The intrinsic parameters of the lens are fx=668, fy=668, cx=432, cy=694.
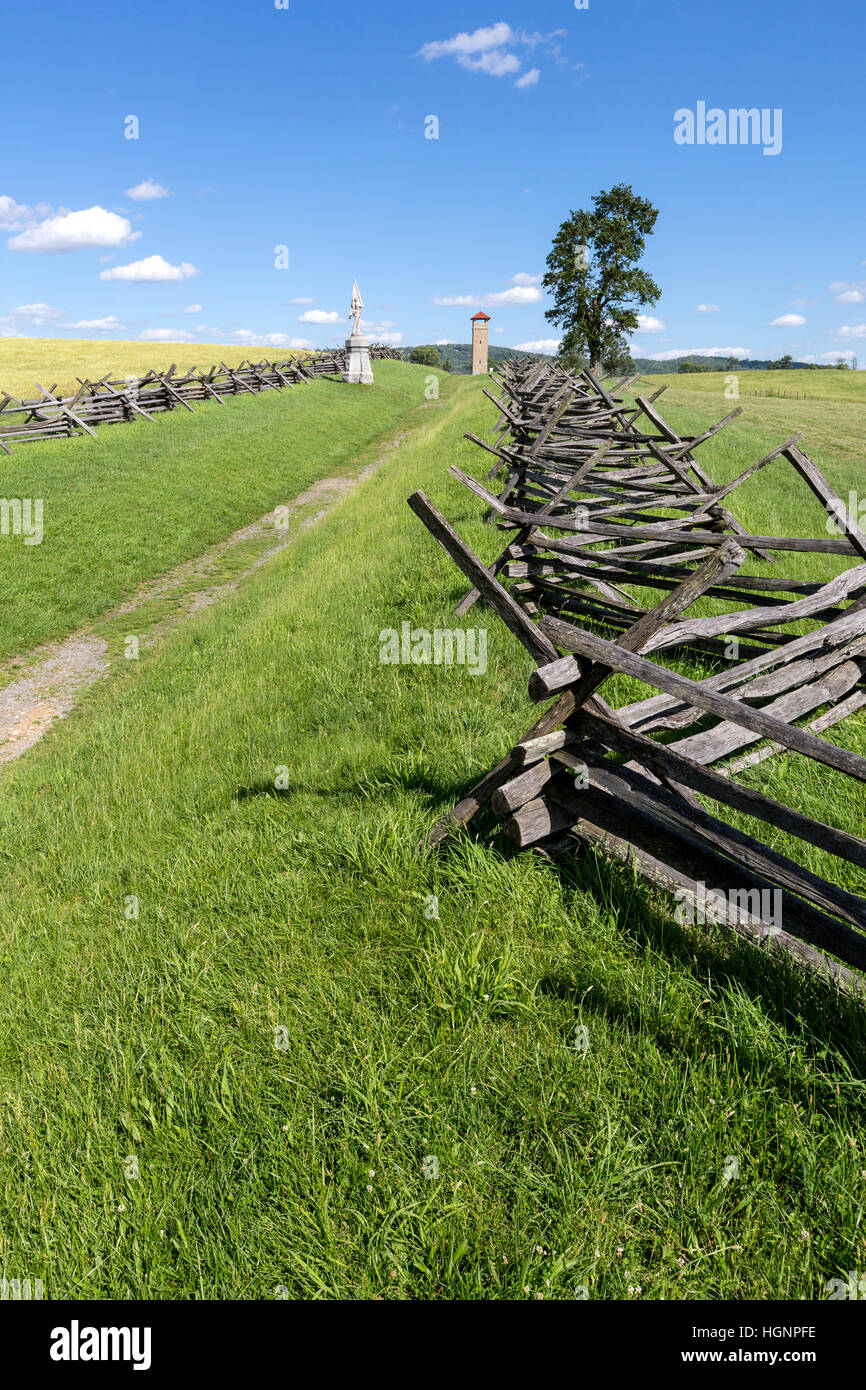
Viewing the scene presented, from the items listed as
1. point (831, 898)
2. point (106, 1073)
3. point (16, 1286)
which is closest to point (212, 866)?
point (106, 1073)

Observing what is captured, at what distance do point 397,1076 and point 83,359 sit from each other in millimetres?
53588

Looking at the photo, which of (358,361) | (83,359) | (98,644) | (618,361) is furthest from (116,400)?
(618,361)

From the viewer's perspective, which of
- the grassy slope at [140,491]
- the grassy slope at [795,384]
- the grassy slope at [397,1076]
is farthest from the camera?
the grassy slope at [795,384]

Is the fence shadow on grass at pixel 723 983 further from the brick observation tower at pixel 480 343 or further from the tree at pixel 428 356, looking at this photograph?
the tree at pixel 428 356

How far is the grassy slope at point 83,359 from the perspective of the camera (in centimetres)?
3544

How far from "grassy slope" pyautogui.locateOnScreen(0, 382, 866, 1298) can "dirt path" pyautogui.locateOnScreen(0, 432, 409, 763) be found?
374 centimetres

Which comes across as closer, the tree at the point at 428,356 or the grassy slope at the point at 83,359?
the grassy slope at the point at 83,359

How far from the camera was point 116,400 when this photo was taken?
22625 millimetres

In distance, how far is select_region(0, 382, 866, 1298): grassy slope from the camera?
1.95 meters

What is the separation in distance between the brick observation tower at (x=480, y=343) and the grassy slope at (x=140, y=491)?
54.3 m

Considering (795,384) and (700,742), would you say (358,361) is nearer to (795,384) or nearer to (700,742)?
(795,384)

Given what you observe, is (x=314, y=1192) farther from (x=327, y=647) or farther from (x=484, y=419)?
(x=484, y=419)

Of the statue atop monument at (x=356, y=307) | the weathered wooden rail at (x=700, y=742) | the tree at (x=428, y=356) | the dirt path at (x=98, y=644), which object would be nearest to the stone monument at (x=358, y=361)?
the statue atop monument at (x=356, y=307)

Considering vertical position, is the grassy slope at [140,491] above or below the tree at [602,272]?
below
